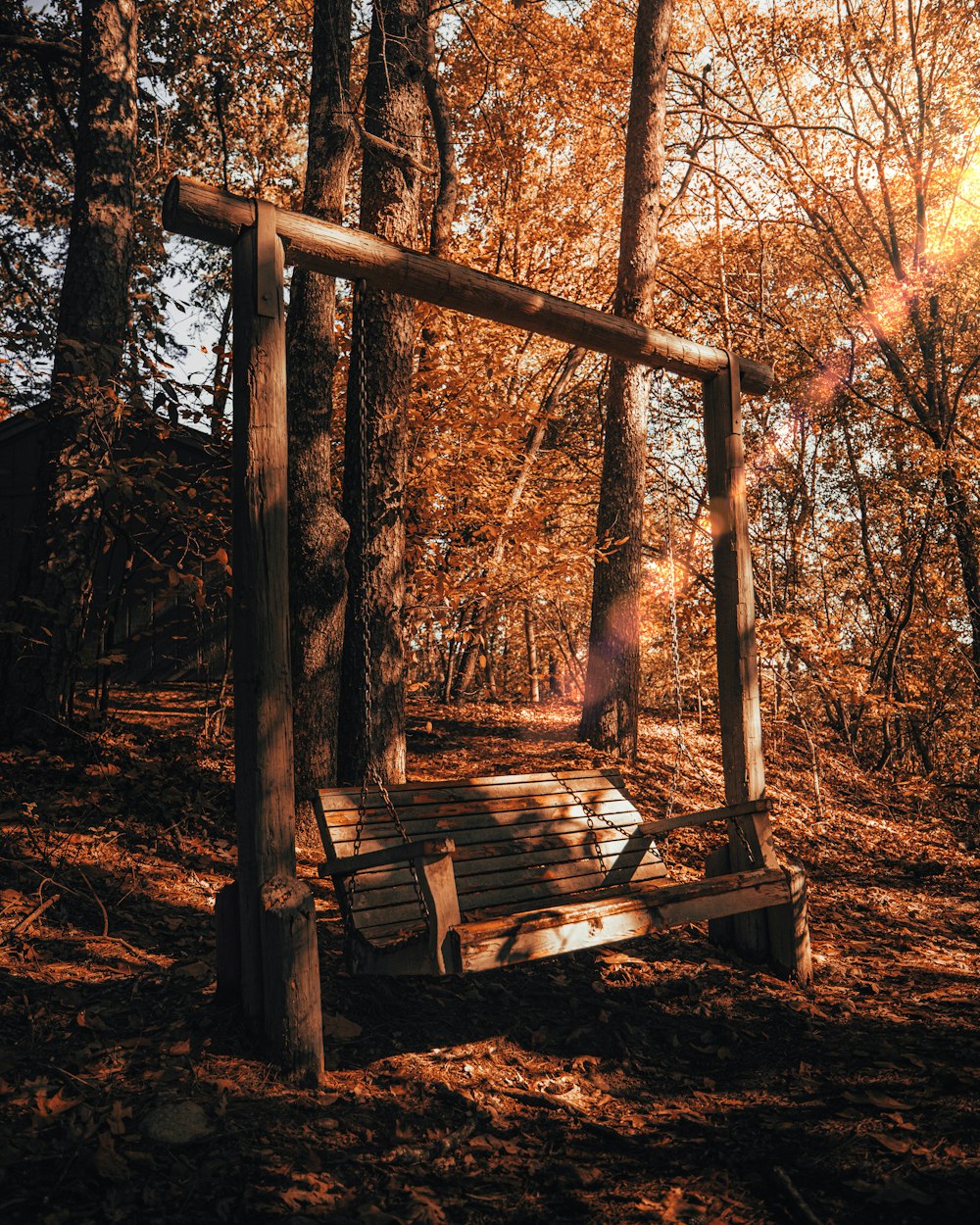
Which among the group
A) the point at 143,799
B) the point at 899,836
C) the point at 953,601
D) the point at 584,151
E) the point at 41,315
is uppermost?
the point at 584,151

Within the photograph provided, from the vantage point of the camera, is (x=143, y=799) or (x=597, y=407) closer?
(x=143, y=799)

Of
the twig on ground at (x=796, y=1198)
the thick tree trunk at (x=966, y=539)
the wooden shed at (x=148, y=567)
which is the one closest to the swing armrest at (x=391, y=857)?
the twig on ground at (x=796, y=1198)

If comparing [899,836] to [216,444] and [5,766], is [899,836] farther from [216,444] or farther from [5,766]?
[5,766]

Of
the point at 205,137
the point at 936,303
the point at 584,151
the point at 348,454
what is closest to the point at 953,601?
the point at 936,303

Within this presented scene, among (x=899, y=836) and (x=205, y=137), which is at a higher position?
(x=205, y=137)

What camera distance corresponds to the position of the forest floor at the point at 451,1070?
2.31 m

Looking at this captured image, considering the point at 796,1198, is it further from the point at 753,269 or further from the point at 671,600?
the point at 753,269

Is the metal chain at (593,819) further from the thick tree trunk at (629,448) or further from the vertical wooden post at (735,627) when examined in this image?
the thick tree trunk at (629,448)

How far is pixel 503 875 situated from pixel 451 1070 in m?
0.88

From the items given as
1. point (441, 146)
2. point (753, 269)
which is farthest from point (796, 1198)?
point (753, 269)

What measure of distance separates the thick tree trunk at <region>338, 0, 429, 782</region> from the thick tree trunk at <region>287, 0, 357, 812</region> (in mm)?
209

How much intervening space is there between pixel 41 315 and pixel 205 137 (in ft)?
12.3

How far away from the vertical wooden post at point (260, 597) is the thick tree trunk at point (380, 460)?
2.70 m

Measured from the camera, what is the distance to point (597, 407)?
1627cm
